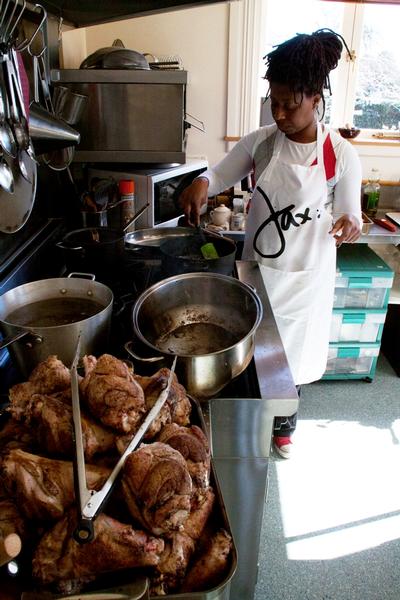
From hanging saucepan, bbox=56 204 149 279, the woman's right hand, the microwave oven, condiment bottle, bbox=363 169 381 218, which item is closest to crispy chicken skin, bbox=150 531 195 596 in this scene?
hanging saucepan, bbox=56 204 149 279

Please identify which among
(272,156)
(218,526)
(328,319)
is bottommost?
(328,319)

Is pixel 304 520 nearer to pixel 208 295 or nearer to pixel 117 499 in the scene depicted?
pixel 208 295

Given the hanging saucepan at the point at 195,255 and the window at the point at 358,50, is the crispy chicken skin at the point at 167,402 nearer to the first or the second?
the hanging saucepan at the point at 195,255

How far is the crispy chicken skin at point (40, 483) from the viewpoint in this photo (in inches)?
23.5

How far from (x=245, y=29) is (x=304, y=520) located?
2.44m

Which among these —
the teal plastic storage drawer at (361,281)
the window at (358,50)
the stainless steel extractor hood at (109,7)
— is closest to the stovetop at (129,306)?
the stainless steel extractor hood at (109,7)

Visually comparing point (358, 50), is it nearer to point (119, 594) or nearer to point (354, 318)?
point (354, 318)

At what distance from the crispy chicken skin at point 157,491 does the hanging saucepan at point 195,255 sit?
0.68 m

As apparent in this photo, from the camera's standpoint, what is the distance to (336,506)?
1764mm

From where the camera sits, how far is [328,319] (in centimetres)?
186

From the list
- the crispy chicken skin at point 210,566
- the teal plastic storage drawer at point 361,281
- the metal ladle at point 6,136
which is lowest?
the teal plastic storage drawer at point 361,281

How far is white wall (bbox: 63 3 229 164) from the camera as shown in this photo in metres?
2.53

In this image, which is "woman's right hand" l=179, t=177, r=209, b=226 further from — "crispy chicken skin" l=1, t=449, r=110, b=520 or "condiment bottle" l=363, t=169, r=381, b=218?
"condiment bottle" l=363, t=169, r=381, b=218

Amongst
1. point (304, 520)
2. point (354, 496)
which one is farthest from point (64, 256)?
point (354, 496)
